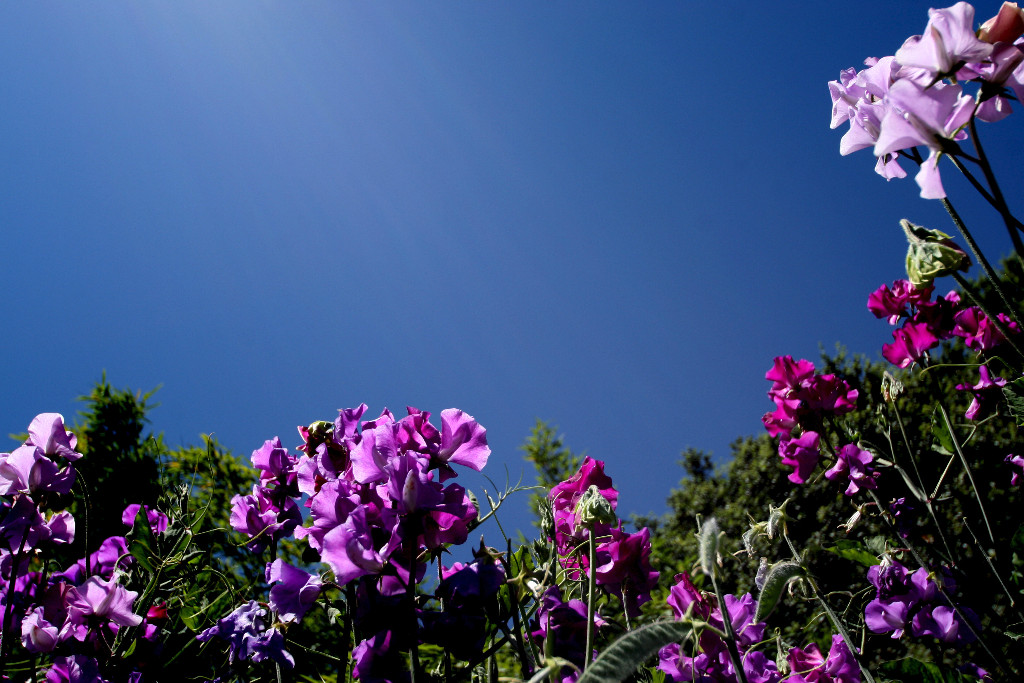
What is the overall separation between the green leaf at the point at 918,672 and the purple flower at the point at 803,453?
Result: 54.9 inches

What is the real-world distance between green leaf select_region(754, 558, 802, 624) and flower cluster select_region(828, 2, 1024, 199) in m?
0.64

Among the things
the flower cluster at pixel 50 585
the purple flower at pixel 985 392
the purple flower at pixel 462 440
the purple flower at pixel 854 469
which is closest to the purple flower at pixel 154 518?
the flower cluster at pixel 50 585

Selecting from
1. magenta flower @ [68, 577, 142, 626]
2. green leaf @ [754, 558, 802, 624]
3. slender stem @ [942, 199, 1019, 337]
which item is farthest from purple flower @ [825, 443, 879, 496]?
magenta flower @ [68, 577, 142, 626]

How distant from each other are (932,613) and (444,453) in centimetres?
189

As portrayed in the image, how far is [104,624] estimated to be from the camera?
67.4 inches

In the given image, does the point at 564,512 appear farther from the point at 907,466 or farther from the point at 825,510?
the point at 825,510

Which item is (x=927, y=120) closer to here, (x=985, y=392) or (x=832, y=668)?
(x=832, y=668)

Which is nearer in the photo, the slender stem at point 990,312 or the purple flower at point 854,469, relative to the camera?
the slender stem at point 990,312

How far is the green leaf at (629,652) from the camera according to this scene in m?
0.66

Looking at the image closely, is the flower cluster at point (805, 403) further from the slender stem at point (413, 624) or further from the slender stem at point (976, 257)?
the slender stem at point (413, 624)

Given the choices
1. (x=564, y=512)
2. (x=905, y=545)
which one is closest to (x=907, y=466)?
(x=905, y=545)

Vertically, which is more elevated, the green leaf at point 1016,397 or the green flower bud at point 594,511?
the green leaf at point 1016,397

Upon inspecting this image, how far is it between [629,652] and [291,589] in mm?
587

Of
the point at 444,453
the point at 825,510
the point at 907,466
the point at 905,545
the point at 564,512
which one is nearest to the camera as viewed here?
the point at 444,453
